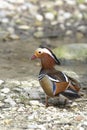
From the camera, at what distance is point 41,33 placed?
1173 centimetres

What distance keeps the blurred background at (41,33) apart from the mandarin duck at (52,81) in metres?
1.79

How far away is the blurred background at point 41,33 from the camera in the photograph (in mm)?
9484

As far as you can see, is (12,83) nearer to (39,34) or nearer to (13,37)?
(13,37)

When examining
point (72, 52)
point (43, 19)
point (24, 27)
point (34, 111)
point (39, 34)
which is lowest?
point (34, 111)

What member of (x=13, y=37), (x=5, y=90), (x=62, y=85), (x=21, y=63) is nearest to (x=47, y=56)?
(x=62, y=85)

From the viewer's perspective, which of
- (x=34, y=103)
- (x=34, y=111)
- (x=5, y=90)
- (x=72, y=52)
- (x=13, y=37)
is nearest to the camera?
(x=34, y=111)

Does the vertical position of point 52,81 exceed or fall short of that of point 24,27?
it falls short

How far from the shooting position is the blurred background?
9.48 meters

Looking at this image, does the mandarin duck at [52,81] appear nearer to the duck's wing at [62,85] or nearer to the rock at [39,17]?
the duck's wing at [62,85]

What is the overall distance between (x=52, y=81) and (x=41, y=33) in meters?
5.00

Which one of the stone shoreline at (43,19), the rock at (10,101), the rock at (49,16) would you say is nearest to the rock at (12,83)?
the rock at (10,101)

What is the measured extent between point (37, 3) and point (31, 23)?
1.01 m

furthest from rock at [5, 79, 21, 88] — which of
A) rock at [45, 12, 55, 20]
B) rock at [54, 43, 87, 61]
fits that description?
rock at [45, 12, 55, 20]

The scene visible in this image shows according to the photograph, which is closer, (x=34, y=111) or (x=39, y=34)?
(x=34, y=111)
